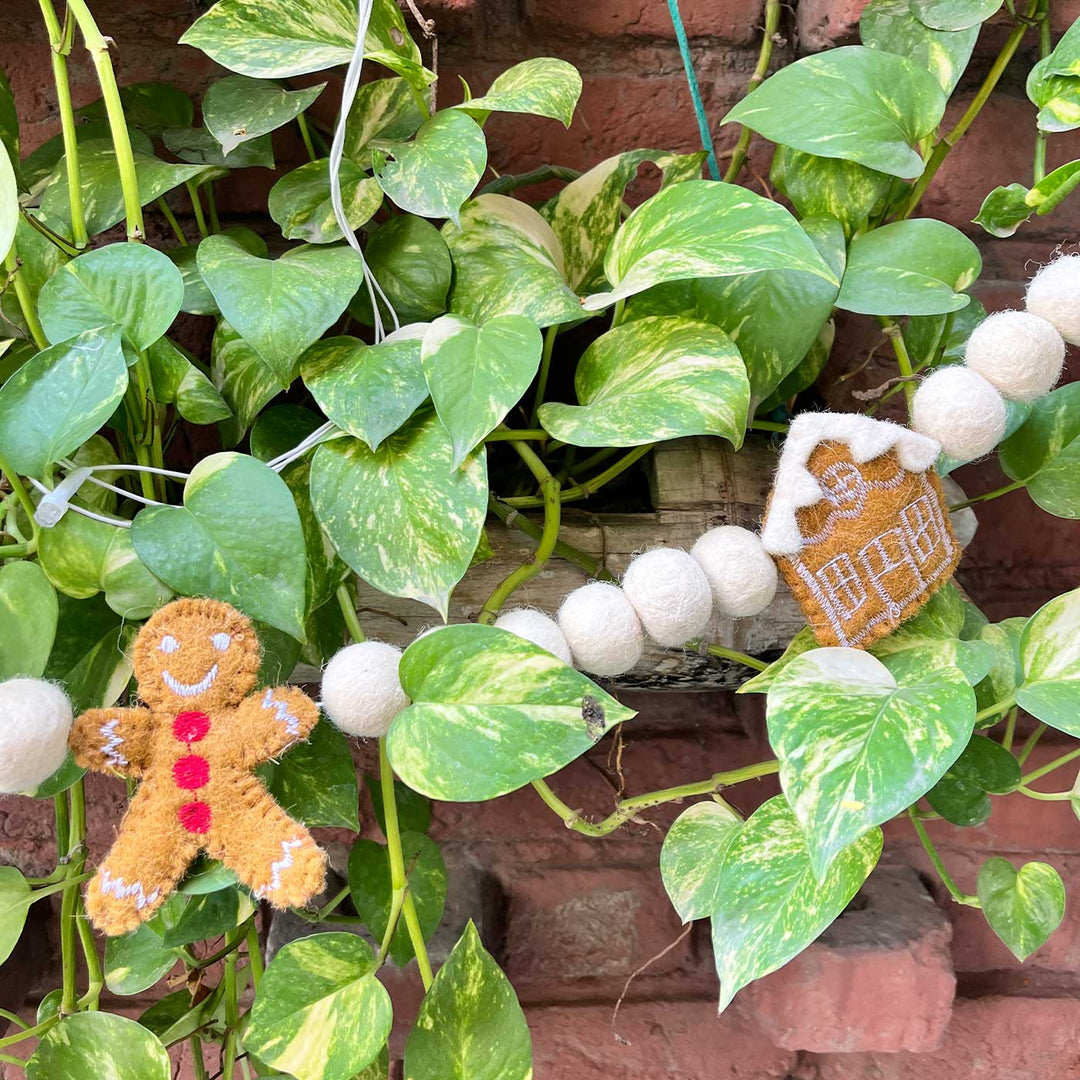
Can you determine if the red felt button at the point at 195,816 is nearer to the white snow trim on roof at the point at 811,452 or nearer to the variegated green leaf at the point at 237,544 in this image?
the variegated green leaf at the point at 237,544

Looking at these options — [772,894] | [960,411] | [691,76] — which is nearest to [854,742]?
[772,894]

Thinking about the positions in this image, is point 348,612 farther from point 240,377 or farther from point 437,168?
point 437,168

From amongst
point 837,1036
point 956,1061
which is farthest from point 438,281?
point 956,1061

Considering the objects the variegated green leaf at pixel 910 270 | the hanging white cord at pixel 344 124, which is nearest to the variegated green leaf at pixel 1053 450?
the variegated green leaf at pixel 910 270

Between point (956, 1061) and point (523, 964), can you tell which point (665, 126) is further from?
point (956, 1061)

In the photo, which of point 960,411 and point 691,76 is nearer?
point 960,411

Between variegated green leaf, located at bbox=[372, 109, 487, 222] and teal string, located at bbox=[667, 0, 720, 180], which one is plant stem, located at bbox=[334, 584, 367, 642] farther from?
teal string, located at bbox=[667, 0, 720, 180]

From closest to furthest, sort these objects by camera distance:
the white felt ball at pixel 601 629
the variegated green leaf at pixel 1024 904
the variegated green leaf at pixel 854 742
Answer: the variegated green leaf at pixel 854 742, the white felt ball at pixel 601 629, the variegated green leaf at pixel 1024 904
